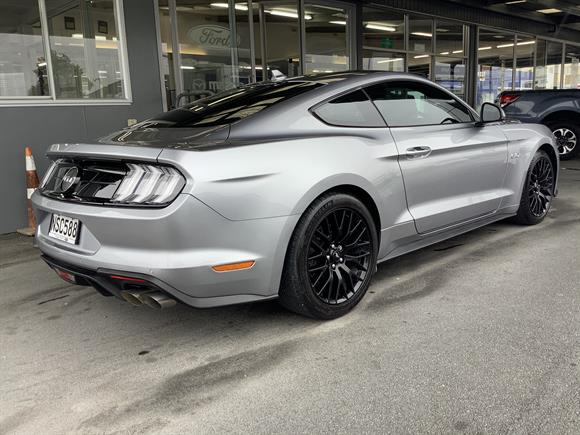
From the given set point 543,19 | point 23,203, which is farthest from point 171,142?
point 543,19

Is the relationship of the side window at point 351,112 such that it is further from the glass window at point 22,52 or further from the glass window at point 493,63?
the glass window at point 493,63

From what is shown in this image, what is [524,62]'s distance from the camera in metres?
15.3

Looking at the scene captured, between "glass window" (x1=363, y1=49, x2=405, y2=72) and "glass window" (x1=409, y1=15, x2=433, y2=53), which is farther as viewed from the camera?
"glass window" (x1=409, y1=15, x2=433, y2=53)

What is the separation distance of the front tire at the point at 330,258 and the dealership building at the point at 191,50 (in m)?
1.61

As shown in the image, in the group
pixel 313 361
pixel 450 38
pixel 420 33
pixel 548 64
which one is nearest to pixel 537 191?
pixel 313 361

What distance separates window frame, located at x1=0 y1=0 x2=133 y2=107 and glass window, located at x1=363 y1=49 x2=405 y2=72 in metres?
5.80

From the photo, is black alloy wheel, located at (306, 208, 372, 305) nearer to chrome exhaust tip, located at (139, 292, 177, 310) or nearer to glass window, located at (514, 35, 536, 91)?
chrome exhaust tip, located at (139, 292, 177, 310)

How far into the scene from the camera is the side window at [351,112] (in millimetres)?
3090

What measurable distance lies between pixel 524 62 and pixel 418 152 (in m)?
14.1

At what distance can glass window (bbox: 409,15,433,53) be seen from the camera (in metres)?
11.5

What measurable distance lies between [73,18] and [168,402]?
5477mm

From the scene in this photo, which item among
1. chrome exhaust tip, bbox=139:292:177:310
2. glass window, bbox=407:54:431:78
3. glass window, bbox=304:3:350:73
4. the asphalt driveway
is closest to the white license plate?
chrome exhaust tip, bbox=139:292:177:310

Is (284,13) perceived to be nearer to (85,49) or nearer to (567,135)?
(85,49)

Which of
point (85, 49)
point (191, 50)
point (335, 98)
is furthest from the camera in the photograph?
point (191, 50)
